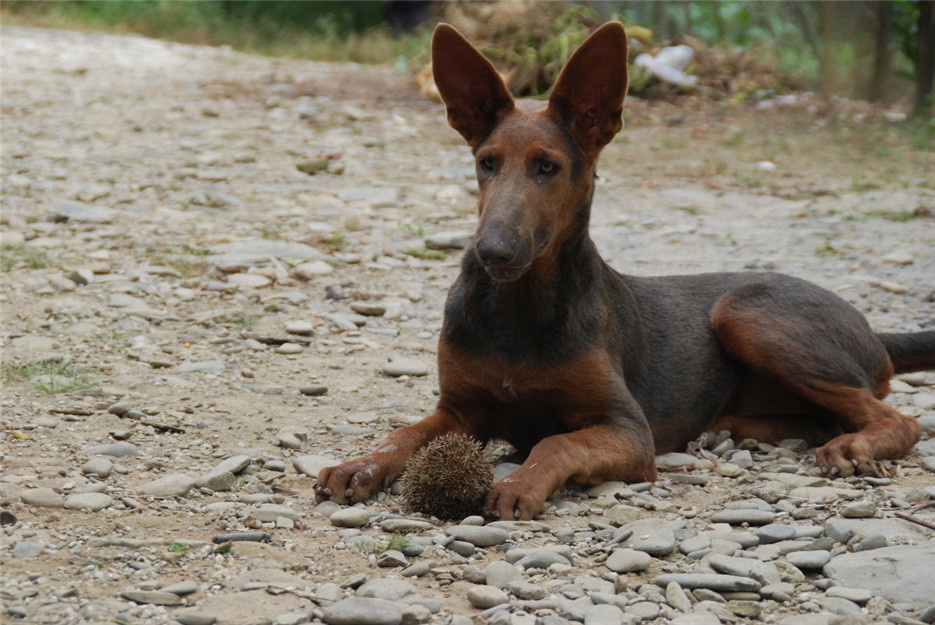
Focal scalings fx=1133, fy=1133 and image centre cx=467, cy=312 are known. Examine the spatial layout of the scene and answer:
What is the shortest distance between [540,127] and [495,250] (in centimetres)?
83

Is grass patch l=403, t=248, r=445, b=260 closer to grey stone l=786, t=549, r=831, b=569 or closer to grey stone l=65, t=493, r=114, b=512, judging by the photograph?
grey stone l=65, t=493, r=114, b=512

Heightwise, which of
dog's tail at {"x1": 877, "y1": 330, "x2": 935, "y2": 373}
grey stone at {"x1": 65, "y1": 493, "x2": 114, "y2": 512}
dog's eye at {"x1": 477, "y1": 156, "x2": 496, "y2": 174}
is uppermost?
dog's eye at {"x1": 477, "y1": 156, "x2": 496, "y2": 174}

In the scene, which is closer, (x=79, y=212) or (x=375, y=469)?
(x=375, y=469)

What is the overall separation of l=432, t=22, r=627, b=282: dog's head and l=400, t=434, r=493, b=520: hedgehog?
2.52 ft

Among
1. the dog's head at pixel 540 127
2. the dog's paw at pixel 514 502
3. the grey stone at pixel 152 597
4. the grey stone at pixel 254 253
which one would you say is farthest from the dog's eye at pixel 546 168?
the grey stone at pixel 254 253

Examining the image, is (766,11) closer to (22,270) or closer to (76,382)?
(22,270)

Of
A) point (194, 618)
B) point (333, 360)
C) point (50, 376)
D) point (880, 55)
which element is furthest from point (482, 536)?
point (880, 55)

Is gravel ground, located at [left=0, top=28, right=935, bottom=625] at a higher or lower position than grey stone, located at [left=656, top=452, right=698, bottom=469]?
higher

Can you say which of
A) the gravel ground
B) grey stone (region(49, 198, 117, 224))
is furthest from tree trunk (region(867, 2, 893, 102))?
grey stone (region(49, 198, 117, 224))

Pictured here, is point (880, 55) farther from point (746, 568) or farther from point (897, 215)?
point (746, 568)

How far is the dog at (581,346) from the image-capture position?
16.0 feet

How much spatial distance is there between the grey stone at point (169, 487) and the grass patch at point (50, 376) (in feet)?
4.54

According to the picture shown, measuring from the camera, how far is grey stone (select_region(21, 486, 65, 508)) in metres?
4.27

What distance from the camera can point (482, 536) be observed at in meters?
4.25
